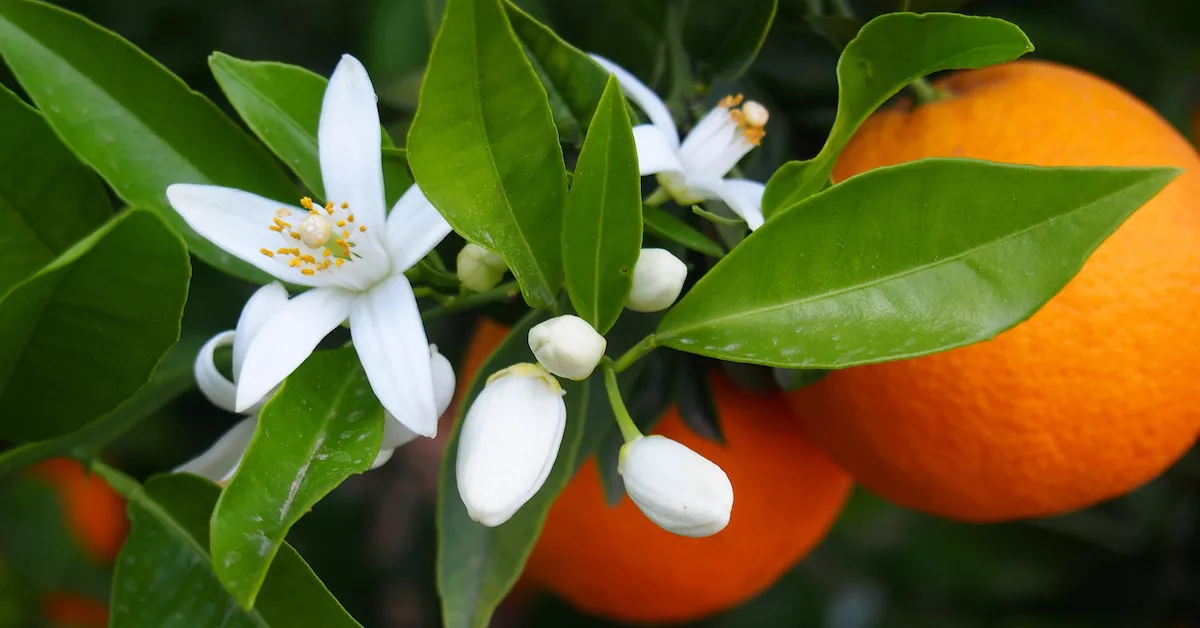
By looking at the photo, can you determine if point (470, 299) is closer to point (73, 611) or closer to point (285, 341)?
point (285, 341)

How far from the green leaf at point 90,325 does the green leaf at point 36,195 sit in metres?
0.07

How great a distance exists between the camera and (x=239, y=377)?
531mm

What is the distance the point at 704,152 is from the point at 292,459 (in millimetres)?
297

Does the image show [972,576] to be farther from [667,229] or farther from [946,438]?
[667,229]

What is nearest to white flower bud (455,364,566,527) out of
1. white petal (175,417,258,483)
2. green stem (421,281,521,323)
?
green stem (421,281,521,323)

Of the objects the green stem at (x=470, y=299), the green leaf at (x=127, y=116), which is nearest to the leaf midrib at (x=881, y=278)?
the green stem at (x=470, y=299)

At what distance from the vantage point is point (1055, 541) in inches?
58.4

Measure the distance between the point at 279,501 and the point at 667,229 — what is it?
0.86 feet

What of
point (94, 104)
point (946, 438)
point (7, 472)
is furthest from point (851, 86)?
point (7, 472)

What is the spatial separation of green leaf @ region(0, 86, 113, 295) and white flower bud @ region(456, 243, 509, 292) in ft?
0.85

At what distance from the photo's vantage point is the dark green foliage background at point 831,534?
84 cm

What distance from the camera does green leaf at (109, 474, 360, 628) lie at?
594mm

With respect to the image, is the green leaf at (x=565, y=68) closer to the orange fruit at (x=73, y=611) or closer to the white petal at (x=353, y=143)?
the white petal at (x=353, y=143)

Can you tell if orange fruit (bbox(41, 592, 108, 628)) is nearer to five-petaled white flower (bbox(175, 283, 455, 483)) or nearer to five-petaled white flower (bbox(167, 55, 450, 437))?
five-petaled white flower (bbox(175, 283, 455, 483))
